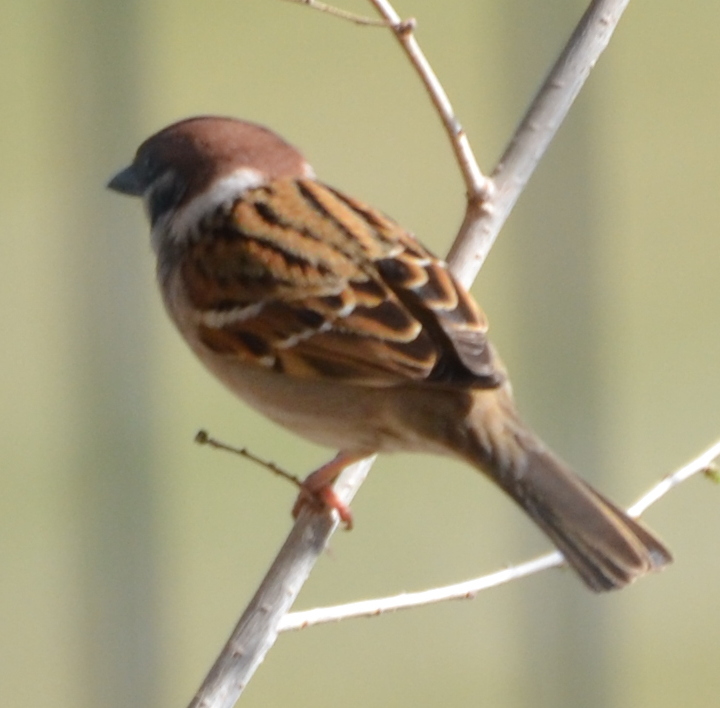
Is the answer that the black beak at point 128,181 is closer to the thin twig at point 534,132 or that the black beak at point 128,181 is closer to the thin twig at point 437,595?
the thin twig at point 534,132

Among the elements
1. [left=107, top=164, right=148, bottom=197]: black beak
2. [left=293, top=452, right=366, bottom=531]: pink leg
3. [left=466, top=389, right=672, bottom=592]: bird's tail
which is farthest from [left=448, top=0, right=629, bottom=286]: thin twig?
[left=107, top=164, right=148, bottom=197]: black beak

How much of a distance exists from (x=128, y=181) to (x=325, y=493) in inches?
30.2

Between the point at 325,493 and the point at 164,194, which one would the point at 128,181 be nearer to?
the point at 164,194

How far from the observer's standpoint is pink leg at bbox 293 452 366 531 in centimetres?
216

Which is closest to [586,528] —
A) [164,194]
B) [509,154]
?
[509,154]

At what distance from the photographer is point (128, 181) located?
2.55 m

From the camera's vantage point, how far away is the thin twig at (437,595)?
204 cm

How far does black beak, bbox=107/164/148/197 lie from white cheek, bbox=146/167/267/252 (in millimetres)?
106

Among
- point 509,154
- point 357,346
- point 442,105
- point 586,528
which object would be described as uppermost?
A: point 442,105

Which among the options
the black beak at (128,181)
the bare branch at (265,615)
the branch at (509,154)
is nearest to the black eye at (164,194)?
the black beak at (128,181)

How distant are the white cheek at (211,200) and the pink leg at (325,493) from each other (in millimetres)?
520

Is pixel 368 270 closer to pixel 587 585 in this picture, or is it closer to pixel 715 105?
pixel 587 585

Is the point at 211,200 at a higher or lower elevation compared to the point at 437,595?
higher

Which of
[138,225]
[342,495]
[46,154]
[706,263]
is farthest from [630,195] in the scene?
[342,495]
